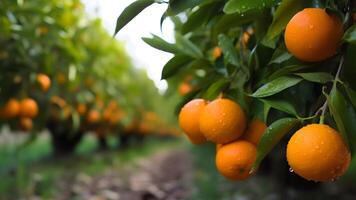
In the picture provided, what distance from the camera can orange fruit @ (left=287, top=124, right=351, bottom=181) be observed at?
0.87 metres

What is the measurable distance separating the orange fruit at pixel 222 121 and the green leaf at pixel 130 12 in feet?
0.99

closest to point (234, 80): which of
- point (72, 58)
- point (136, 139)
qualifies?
point (72, 58)

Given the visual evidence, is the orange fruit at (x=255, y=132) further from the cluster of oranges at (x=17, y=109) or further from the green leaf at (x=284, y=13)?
the cluster of oranges at (x=17, y=109)

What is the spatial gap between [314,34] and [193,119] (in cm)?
39

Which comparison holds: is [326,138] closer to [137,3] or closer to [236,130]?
[236,130]

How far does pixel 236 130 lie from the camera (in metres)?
1.09

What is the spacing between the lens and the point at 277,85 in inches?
39.4

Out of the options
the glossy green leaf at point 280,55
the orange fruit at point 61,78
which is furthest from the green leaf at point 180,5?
the orange fruit at point 61,78

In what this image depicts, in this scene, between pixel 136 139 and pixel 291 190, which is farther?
pixel 136 139

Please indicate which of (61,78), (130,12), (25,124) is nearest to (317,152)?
(130,12)

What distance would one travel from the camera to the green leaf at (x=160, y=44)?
1286mm

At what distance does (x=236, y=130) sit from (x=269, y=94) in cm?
14

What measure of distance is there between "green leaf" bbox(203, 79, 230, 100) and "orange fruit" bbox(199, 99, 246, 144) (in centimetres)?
11

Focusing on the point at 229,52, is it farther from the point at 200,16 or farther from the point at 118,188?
the point at 118,188
